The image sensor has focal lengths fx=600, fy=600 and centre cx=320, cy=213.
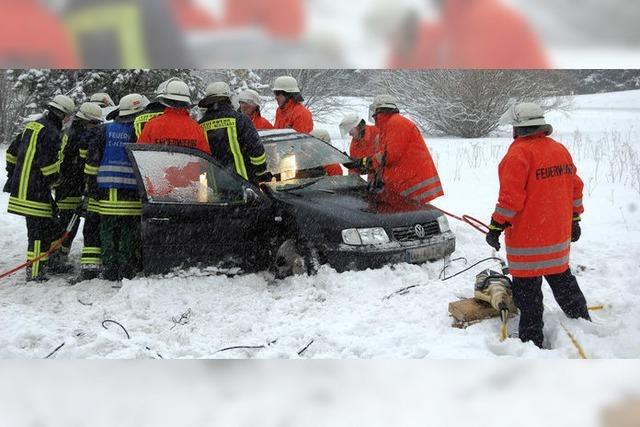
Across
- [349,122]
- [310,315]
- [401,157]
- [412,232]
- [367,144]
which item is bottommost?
[310,315]

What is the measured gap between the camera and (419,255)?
4316 mm

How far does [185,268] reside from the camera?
4.32 metres

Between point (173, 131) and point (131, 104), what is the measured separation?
608 millimetres

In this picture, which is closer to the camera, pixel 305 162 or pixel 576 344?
pixel 576 344

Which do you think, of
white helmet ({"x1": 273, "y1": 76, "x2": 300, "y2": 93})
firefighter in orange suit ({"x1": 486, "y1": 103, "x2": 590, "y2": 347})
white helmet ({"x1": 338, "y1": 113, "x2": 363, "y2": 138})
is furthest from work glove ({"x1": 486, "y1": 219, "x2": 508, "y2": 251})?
white helmet ({"x1": 273, "y1": 76, "x2": 300, "y2": 93})

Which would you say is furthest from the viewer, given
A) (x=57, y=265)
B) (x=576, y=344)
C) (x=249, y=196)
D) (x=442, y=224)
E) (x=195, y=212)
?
(x=57, y=265)

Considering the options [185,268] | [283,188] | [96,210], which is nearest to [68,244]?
[96,210]

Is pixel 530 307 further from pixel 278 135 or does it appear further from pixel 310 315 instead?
pixel 278 135

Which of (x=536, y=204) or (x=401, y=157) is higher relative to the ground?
(x=401, y=157)

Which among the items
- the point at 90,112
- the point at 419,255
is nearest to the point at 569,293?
the point at 419,255

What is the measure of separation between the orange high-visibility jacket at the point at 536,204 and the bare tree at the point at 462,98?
18.5ft

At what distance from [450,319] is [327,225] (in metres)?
1.11
